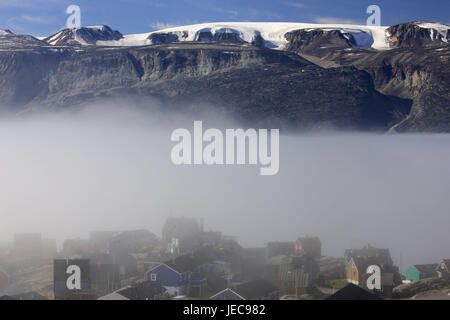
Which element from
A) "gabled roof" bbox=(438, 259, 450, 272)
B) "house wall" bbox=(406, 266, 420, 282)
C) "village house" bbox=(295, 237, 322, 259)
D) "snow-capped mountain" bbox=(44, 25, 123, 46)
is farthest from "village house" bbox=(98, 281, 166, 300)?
"snow-capped mountain" bbox=(44, 25, 123, 46)

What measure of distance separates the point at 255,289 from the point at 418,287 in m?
5.30

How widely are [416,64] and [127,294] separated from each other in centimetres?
11968

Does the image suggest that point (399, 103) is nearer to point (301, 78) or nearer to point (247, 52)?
point (301, 78)

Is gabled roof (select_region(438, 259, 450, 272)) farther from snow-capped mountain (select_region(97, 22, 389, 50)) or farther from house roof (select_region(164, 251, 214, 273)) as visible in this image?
snow-capped mountain (select_region(97, 22, 389, 50))

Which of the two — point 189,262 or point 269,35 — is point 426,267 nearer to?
point 189,262

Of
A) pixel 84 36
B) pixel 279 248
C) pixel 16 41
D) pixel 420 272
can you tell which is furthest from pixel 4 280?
pixel 84 36

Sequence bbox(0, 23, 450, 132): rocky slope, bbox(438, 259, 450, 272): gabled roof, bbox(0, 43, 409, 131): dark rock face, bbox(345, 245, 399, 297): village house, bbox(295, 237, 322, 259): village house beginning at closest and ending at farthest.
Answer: bbox(345, 245, 399, 297): village house
bbox(438, 259, 450, 272): gabled roof
bbox(295, 237, 322, 259): village house
bbox(0, 23, 450, 132): rocky slope
bbox(0, 43, 409, 131): dark rock face

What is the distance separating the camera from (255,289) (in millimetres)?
17734

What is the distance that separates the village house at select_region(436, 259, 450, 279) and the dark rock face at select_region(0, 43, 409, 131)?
3412 inches

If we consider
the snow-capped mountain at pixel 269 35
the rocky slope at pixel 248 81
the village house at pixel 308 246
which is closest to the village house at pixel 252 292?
the village house at pixel 308 246

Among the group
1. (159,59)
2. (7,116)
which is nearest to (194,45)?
(159,59)

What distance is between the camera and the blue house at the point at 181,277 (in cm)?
1934

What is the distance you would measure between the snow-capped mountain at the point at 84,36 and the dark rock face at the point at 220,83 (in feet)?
93.9

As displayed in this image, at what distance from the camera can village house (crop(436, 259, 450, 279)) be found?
22719 millimetres
